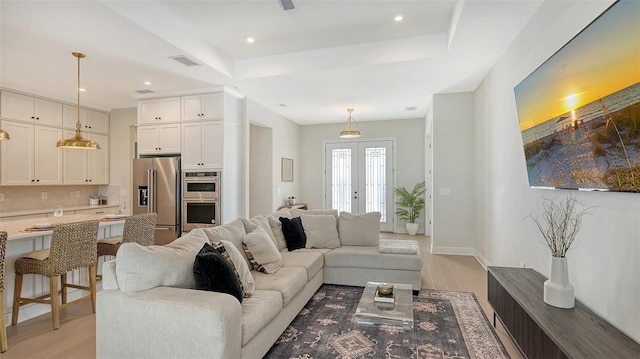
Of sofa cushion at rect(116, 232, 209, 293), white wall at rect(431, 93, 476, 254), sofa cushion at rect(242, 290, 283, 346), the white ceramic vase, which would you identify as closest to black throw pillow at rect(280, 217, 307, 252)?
sofa cushion at rect(242, 290, 283, 346)

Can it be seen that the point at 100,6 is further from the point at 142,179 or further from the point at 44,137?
the point at 44,137

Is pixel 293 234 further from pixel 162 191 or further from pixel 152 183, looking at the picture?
pixel 152 183

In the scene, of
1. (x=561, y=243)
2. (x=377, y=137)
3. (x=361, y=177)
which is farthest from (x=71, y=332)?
(x=377, y=137)

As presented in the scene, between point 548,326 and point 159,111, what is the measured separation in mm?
5704

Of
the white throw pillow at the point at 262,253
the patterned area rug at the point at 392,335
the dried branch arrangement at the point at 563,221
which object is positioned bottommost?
the patterned area rug at the point at 392,335

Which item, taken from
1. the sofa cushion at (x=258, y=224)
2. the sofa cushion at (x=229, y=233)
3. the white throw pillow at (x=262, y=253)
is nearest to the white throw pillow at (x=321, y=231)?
the sofa cushion at (x=258, y=224)

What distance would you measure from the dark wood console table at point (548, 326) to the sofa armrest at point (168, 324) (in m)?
1.75

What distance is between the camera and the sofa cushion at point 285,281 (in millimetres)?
2549

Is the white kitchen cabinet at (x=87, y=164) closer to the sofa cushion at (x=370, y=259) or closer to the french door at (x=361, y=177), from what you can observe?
the french door at (x=361, y=177)

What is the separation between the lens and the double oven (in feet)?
16.2

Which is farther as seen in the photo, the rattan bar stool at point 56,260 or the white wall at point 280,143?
the white wall at point 280,143

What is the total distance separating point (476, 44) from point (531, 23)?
66 centimetres

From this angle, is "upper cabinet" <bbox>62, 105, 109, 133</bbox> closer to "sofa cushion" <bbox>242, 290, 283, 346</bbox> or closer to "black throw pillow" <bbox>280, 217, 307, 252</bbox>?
"black throw pillow" <bbox>280, 217, 307, 252</bbox>

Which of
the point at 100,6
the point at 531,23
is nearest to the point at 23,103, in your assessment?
the point at 100,6
